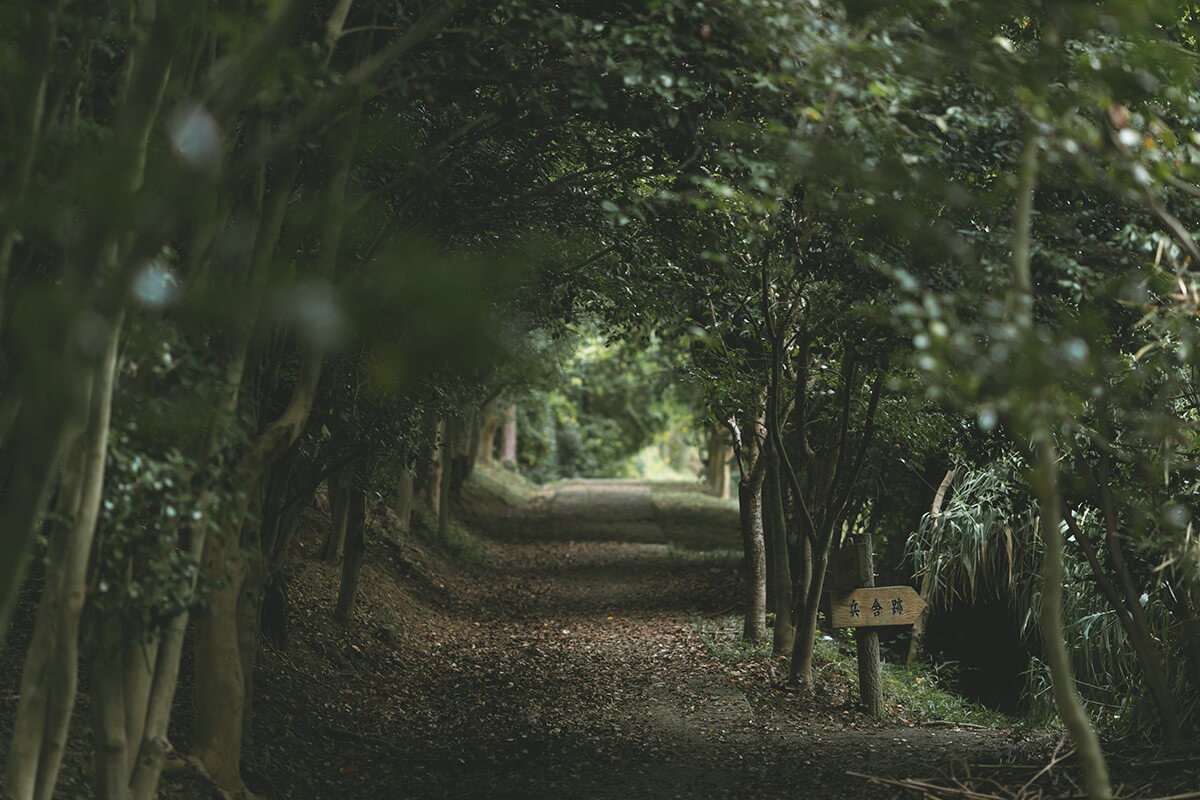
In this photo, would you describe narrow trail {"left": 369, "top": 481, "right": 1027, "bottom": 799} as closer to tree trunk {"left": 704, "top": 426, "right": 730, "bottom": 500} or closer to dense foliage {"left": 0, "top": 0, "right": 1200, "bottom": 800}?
dense foliage {"left": 0, "top": 0, "right": 1200, "bottom": 800}

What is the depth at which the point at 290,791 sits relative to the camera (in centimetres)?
607

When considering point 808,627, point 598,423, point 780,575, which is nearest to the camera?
point 808,627

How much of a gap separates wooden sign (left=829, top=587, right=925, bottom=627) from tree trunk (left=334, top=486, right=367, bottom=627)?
4400 mm

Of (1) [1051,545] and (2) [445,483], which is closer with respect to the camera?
(1) [1051,545]

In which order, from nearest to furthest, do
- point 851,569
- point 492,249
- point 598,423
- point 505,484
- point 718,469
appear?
point 492,249
point 851,569
point 505,484
point 718,469
point 598,423

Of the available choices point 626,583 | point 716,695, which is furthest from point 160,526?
point 626,583

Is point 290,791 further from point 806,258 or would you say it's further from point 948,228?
point 948,228

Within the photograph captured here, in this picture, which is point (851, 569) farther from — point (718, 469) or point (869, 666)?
point (718, 469)

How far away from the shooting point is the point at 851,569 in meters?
8.58

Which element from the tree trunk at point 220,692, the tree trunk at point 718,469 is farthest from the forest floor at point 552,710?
the tree trunk at point 718,469

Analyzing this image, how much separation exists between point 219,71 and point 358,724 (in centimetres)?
553

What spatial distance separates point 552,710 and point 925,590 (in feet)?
15.5

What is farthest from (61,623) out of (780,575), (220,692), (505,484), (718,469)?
(718,469)

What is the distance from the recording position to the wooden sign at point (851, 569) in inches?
335
